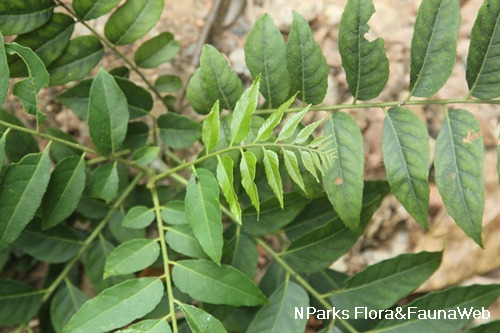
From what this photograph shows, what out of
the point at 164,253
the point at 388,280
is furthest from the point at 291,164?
the point at 388,280

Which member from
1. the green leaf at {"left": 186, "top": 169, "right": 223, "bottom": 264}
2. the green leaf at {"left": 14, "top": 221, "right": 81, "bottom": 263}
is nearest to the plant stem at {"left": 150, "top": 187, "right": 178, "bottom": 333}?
the green leaf at {"left": 186, "top": 169, "right": 223, "bottom": 264}

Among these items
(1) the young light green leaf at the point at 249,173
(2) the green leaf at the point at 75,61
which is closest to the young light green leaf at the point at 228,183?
(1) the young light green leaf at the point at 249,173

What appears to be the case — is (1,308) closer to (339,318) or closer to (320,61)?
(339,318)

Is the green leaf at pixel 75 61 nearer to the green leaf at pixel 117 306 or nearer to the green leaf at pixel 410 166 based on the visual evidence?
the green leaf at pixel 117 306

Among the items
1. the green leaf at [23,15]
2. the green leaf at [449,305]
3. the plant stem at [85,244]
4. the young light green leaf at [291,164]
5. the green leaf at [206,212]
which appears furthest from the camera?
the plant stem at [85,244]

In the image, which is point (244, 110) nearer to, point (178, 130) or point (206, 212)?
point (206, 212)

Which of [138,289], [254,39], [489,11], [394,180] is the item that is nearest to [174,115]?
[254,39]
